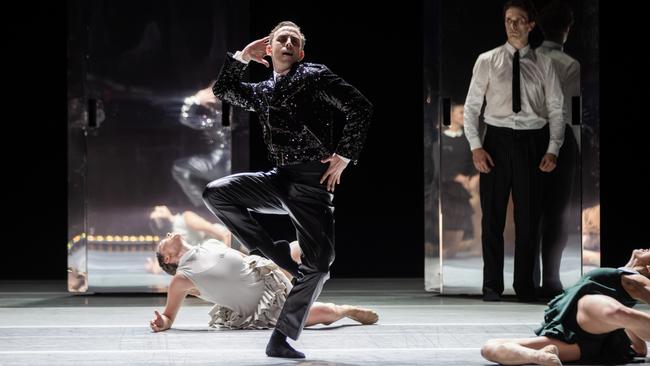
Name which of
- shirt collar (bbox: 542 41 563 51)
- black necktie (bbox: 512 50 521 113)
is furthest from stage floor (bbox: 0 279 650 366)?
shirt collar (bbox: 542 41 563 51)

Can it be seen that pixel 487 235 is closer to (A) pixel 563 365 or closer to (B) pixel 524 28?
(B) pixel 524 28

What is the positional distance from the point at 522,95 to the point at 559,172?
519 millimetres

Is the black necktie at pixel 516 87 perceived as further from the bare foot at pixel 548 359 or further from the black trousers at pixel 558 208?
the bare foot at pixel 548 359

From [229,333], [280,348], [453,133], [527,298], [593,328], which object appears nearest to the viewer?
[593,328]

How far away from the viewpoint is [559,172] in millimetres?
6129

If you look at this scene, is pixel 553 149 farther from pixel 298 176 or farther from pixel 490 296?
pixel 298 176

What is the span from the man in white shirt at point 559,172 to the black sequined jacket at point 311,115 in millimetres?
2394

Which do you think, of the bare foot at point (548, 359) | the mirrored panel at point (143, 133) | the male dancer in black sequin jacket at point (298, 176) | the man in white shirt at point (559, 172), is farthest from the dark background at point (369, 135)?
the bare foot at point (548, 359)

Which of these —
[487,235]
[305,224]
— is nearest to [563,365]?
[305,224]

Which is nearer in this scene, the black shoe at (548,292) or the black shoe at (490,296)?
the black shoe at (490,296)

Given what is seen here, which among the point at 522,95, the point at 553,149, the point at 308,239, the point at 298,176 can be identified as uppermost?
the point at 522,95

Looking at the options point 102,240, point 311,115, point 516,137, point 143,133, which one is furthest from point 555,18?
point 102,240

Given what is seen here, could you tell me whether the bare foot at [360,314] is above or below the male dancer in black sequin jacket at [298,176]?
below

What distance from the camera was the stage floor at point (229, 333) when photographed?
3961 millimetres
